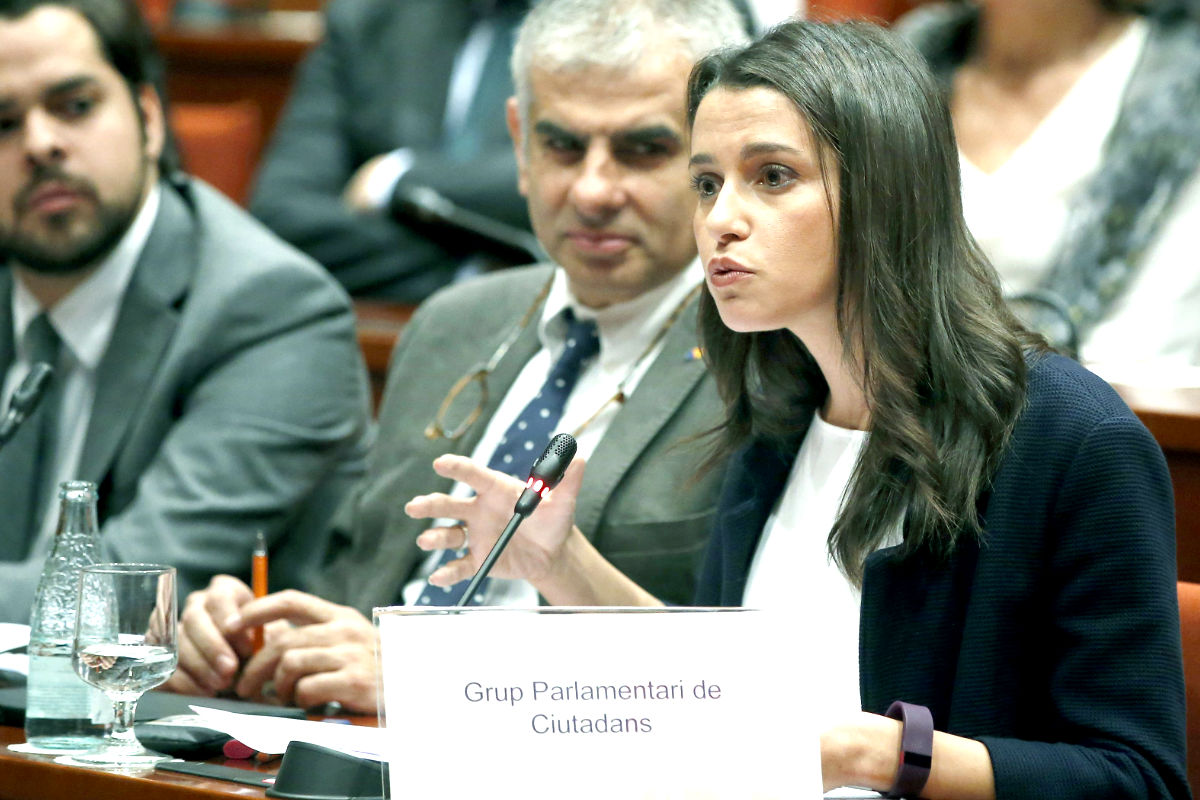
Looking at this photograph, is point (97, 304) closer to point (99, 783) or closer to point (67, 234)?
point (67, 234)

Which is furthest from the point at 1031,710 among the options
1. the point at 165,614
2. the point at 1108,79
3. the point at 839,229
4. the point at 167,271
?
the point at 1108,79

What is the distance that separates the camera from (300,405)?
2.54 meters

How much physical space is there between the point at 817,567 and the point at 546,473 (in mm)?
357

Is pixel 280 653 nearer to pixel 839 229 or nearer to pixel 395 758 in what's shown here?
pixel 395 758

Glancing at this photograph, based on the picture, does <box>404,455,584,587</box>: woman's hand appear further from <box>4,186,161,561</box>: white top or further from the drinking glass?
<box>4,186,161,561</box>: white top

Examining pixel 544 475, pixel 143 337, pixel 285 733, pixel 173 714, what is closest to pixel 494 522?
pixel 544 475

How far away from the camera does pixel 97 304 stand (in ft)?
8.65

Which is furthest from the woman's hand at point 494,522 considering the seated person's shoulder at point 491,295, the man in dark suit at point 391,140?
the man in dark suit at point 391,140

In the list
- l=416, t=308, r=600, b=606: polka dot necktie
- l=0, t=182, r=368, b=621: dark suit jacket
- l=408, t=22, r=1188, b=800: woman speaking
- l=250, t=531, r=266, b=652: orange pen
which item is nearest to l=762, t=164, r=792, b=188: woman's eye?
l=408, t=22, r=1188, b=800: woman speaking

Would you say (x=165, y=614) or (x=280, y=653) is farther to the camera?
(x=280, y=653)

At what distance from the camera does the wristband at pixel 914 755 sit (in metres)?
1.35

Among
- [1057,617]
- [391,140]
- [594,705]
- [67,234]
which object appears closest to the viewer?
[594,705]

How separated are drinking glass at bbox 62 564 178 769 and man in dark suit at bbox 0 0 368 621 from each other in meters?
0.76

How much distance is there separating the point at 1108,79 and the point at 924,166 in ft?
5.38
